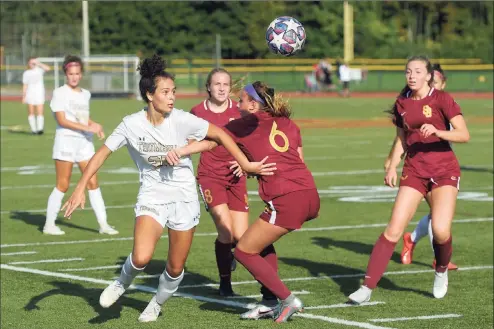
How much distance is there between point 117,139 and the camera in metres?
8.22

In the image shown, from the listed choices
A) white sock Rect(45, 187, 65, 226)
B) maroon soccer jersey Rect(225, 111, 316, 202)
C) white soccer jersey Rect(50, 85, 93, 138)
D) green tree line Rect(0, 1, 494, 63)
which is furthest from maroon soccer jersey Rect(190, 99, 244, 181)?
green tree line Rect(0, 1, 494, 63)

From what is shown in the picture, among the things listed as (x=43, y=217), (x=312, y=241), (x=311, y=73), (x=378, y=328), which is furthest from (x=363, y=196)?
(x=311, y=73)

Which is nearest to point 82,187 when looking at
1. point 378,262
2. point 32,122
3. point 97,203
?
point 378,262

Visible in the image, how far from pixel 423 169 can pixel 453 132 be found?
0.53m

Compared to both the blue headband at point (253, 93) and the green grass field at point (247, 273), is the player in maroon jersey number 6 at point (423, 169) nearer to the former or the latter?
the green grass field at point (247, 273)

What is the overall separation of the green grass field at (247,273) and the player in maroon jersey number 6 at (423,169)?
1.17 feet

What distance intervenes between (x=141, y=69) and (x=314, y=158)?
1487cm

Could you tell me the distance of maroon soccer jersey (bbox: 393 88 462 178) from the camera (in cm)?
966

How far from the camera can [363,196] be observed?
1705 centimetres

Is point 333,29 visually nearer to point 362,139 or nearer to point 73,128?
point 362,139

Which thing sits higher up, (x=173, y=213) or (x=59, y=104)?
(x=59, y=104)

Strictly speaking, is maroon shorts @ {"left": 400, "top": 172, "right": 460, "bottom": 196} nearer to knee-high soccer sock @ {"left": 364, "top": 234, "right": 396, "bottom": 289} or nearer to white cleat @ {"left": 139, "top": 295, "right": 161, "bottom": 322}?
knee-high soccer sock @ {"left": 364, "top": 234, "right": 396, "bottom": 289}

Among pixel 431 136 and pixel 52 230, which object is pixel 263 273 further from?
pixel 52 230

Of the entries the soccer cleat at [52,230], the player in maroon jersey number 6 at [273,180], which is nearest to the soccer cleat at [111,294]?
the player in maroon jersey number 6 at [273,180]
